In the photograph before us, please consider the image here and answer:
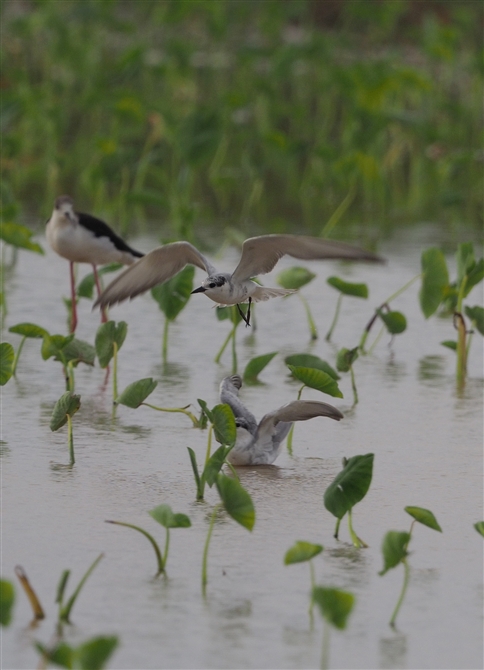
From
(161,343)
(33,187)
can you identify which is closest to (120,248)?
(161,343)

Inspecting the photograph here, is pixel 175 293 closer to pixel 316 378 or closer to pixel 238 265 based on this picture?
pixel 238 265

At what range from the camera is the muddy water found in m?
3.47

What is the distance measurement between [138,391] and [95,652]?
7.53 ft

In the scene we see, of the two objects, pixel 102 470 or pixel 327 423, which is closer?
pixel 102 470

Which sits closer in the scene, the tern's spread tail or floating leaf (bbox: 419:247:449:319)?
the tern's spread tail

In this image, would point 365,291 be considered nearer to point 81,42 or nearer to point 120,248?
point 120,248

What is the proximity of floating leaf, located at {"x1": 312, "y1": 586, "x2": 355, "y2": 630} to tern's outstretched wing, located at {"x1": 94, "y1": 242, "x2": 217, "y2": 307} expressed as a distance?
2435 mm

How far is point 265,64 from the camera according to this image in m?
19.2

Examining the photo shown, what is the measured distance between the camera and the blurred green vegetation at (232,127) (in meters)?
10.9

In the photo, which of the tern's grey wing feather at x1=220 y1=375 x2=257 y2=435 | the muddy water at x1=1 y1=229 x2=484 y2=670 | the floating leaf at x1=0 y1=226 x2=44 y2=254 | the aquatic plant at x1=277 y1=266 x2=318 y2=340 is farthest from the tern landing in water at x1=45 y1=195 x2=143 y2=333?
the tern's grey wing feather at x1=220 y1=375 x2=257 y2=435

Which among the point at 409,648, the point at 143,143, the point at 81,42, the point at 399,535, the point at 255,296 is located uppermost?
the point at 81,42

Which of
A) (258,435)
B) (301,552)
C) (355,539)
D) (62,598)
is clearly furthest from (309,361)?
(62,598)

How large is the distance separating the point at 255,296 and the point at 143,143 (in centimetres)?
919

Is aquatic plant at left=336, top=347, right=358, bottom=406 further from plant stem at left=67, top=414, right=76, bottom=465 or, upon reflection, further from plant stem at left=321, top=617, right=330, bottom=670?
plant stem at left=321, top=617, right=330, bottom=670
